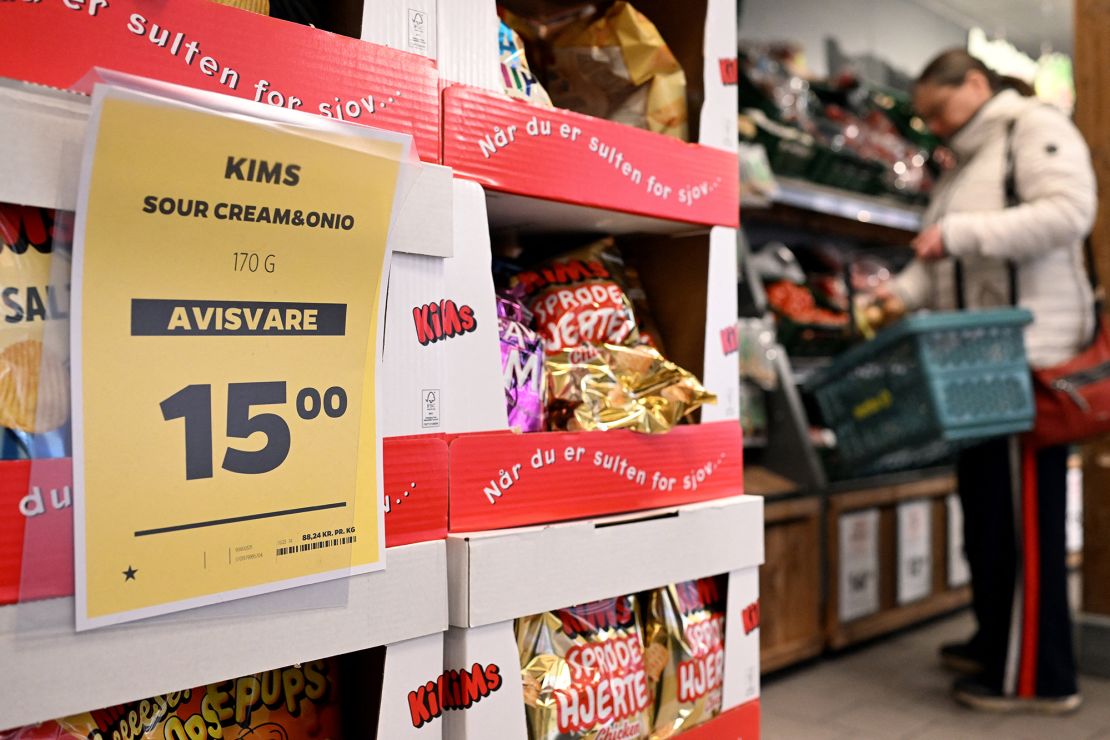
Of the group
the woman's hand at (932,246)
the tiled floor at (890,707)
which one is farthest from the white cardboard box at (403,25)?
the tiled floor at (890,707)

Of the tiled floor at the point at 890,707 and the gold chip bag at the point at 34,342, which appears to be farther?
the tiled floor at the point at 890,707

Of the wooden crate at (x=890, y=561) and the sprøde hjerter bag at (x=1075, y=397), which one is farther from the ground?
the sprøde hjerter bag at (x=1075, y=397)

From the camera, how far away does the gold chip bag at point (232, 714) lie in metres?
0.89

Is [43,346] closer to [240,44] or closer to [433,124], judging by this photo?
[240,44]

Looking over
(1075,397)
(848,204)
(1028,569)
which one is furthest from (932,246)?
(848,204)

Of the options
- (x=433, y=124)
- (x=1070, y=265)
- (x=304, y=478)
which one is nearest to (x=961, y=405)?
(x=1070, y=265)

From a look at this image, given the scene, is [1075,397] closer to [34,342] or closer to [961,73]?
[961,73]

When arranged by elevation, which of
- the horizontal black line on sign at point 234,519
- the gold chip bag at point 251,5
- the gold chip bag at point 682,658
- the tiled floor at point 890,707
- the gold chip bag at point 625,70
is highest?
the gold chip bag at point 625,70

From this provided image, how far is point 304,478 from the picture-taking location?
915mm

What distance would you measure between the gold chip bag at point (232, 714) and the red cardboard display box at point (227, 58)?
1.91ft

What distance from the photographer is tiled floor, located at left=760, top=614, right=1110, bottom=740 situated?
8.48 ft

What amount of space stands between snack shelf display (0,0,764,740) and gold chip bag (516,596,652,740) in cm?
4

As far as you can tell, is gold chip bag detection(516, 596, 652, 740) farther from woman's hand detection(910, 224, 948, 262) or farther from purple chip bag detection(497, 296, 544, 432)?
woman's hand detection(910, 224, 948, 262)

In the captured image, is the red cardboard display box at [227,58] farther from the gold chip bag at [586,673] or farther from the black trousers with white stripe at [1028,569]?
the black trousers with white stripe at [1028,569]
